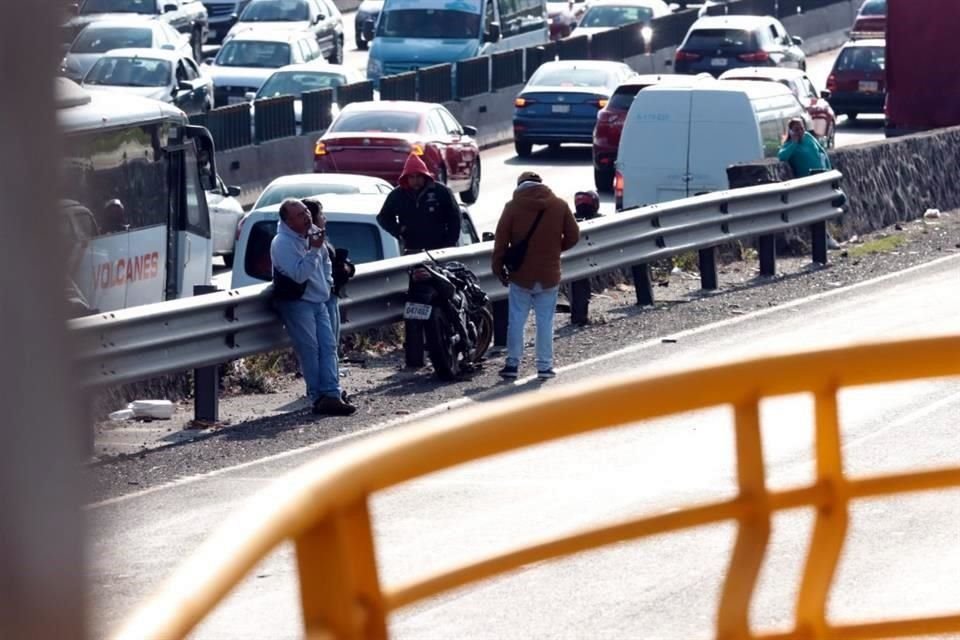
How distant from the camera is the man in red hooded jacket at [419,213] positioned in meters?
14.5

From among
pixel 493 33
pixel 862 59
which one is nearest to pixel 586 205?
pixel 493 33

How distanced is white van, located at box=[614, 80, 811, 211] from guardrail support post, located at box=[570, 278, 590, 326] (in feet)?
15.3

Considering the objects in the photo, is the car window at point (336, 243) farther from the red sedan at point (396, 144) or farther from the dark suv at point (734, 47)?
the dark suv at point (734, 47)

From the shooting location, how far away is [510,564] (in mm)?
2359

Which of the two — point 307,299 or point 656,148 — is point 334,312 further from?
point 656,148

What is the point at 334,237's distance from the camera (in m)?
15.0

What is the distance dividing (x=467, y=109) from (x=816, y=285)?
17.2 meters

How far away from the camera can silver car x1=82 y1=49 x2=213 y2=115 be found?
92.9 feet

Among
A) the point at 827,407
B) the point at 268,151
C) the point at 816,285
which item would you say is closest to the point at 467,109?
the point at 268,151

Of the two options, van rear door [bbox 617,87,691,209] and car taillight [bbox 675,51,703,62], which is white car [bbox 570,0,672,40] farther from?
van rear door [bbox 617,87,691,209]

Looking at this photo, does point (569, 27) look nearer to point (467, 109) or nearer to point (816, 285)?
point (467, 109)

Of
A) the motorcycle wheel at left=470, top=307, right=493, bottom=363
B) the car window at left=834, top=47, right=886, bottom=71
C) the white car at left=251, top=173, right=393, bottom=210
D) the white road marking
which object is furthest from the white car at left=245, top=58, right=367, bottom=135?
the motorcycle wheel at left=470, top=307, right=493, bottom=363

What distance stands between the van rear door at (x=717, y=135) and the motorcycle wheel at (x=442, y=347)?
7855 millimetres

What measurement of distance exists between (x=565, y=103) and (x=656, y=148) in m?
11.3
